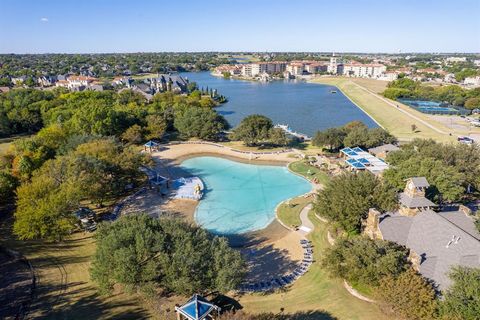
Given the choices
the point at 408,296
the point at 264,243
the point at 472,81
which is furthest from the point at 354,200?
the point at 472,81

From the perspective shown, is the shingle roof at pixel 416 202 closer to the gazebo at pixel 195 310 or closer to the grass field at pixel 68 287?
the gazebo at pixel 195 310

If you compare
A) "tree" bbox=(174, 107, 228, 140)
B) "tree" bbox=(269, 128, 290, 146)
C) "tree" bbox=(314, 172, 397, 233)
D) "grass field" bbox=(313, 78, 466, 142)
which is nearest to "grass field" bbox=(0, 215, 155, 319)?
"tree" bbox=(314, 172, 397, 233)

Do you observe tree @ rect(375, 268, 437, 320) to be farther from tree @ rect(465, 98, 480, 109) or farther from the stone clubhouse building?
tree @ rect(465, 98, 480, 109)

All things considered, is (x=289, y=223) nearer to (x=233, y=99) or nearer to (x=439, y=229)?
(x=439, y=229)

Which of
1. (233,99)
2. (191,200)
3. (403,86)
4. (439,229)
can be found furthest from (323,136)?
(403,86)

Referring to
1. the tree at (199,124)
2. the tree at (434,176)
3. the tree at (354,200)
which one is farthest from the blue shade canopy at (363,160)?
the tree at (199,124)

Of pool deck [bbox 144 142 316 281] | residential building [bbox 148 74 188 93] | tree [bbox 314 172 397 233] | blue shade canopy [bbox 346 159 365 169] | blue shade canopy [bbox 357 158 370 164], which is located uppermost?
residential building [bbox 148 74 188 93]
